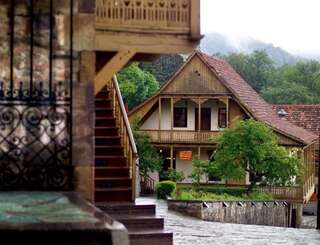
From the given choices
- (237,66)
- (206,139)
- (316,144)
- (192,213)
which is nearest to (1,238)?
(192,213)

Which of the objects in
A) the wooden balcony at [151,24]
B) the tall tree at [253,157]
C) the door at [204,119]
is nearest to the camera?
the wooden balcony at [151,24]

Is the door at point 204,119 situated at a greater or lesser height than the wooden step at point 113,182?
greater

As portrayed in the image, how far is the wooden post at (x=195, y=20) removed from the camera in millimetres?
9555

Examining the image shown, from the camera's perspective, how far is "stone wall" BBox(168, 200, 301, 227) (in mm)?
22656

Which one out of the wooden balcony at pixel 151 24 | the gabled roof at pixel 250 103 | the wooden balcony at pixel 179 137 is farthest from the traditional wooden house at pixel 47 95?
the wooden balcony at pixel 179 137

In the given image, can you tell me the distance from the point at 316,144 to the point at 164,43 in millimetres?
36564

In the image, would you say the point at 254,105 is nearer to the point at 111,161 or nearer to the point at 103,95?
the point at 103,95

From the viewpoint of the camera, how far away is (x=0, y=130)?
8.11m

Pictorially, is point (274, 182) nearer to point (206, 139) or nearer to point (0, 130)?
point (206, 139)

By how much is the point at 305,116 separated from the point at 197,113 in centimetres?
715

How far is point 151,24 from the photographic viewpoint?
9.55 meters

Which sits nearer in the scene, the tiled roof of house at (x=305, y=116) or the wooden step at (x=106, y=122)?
the wooden step at (x=106, y=122)

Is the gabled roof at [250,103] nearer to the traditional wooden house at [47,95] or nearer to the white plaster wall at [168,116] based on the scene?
the white plaster wall at [168,116]

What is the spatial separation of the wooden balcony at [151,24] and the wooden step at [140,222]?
4048 mm
